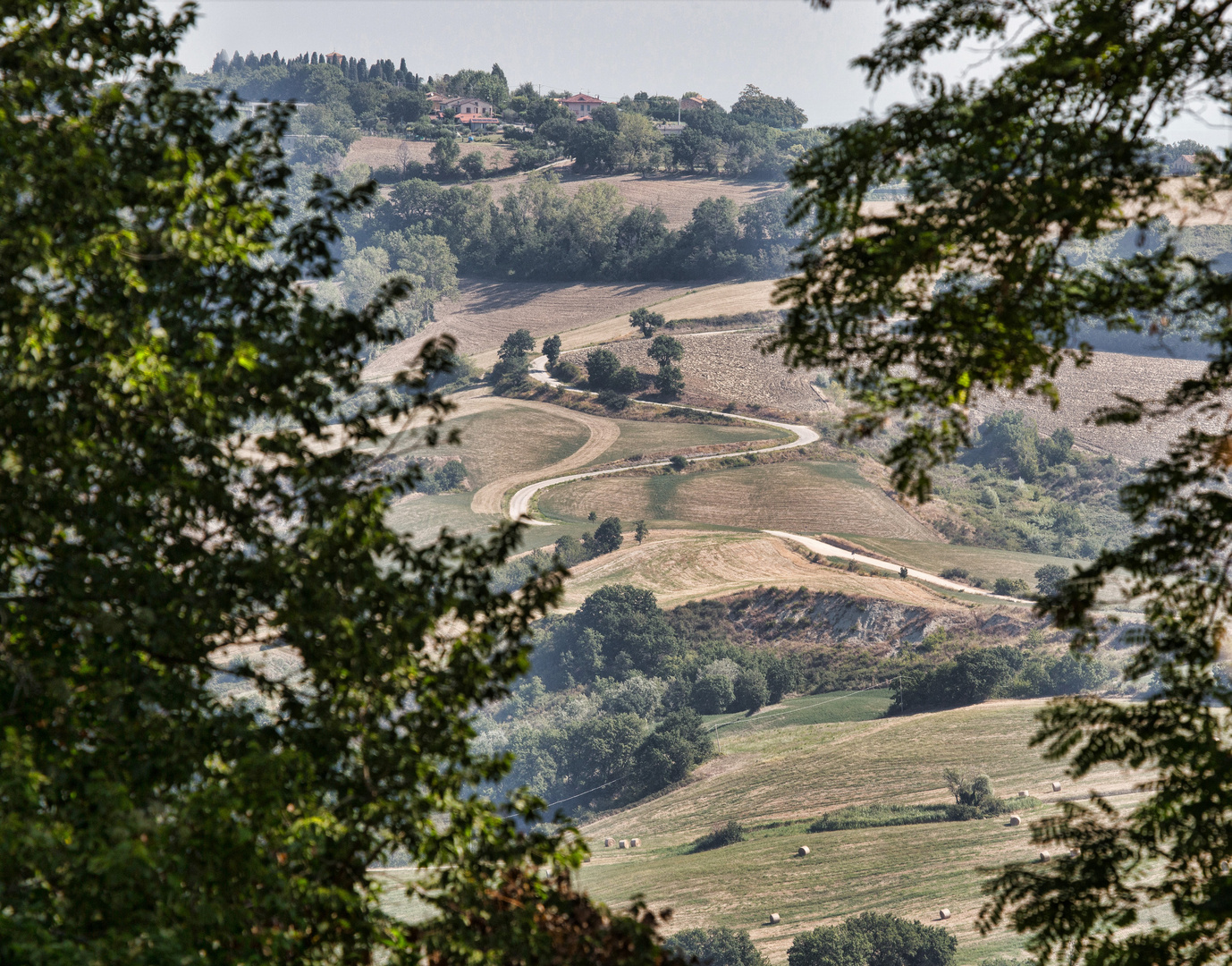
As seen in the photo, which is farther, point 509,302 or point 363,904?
point 509,302

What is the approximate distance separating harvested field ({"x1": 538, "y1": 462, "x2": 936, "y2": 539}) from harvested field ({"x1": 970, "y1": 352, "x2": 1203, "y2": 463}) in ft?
90.5

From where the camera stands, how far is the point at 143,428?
759 cm

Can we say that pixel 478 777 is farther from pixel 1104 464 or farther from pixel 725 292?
pixel 725 292

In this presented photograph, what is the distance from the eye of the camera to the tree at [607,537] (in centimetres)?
8175

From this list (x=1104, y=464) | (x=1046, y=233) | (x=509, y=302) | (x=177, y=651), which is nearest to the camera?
(x=177, y=651)

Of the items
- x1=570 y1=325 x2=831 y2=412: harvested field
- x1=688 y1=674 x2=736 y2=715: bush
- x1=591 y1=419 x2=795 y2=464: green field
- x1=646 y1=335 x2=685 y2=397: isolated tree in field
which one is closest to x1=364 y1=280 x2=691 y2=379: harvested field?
x1=570 y1=325 x2=831 y2=412: harvested field

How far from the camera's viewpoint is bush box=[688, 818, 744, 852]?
172 feet

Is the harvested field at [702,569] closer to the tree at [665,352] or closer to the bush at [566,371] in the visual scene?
the tree at [665,352]

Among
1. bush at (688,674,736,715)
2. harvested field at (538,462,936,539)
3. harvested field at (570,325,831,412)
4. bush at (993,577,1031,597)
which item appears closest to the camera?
bush at (688,674,736,715)

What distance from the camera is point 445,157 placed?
608 ft

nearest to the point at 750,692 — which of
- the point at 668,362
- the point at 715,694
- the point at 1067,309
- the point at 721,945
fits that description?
the point at 715,694

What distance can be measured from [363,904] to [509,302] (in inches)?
5707

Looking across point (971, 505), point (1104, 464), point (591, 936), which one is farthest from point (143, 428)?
point (1104, 464)

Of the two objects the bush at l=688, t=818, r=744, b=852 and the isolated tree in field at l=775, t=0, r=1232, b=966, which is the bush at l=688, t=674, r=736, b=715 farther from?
the isolated tree in field at l=775, t=0, r=1232, b=966
